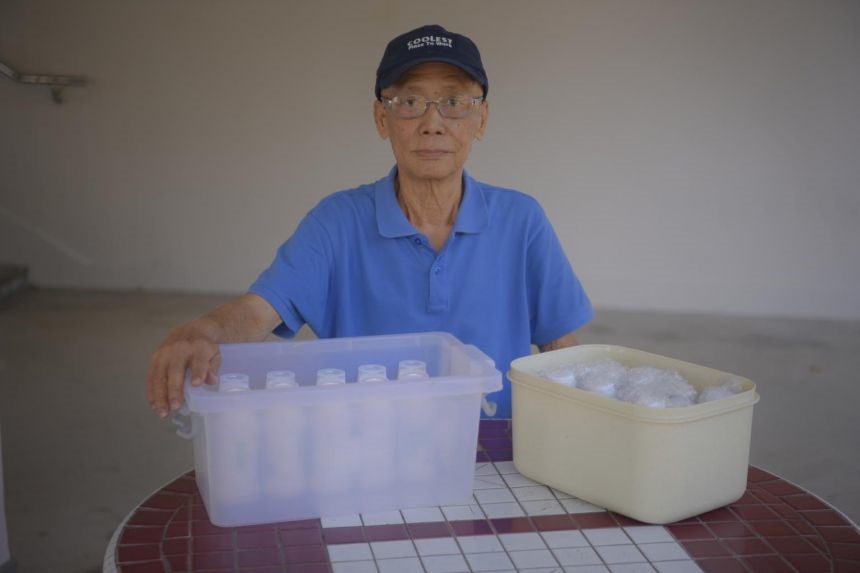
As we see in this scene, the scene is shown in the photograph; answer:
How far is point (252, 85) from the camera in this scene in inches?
216

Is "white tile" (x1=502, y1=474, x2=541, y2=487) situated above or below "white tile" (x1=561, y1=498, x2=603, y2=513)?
above

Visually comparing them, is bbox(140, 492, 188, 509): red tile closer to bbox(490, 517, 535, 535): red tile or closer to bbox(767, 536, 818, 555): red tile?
bbox(490, 517, 535, 535): red tile

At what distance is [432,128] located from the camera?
1.77m

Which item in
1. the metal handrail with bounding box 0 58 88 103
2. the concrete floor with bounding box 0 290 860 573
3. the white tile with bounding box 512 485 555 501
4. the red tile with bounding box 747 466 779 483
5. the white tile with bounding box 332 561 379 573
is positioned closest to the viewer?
the white tile with bounding box 332 561 379 573

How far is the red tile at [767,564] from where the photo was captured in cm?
114

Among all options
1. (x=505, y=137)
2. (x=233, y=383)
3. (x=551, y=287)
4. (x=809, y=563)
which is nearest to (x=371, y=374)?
(x=233, y=383)

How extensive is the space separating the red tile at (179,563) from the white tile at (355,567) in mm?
188

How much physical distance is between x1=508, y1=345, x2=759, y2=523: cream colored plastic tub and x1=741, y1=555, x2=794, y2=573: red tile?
0.11 meters

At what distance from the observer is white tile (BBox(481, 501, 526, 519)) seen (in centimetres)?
127

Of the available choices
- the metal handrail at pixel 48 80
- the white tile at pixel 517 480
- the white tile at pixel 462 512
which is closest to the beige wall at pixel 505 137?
the metal handrail at pixel 48 80

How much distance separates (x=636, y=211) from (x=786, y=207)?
937 millimetres

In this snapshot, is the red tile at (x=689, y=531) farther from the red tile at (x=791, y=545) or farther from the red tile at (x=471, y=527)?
the red tile at (x=471, y=527)

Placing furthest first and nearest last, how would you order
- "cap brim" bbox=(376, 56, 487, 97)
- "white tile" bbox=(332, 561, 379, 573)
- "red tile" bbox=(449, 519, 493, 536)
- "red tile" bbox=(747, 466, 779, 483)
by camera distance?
"cap brim" bbox=(376, 56, 487, 97)
"red tile" bbox=(747, 466, 779, 483)
"red tile" bbox=(449, 519, 493, 536)
"white tile" bbox=(332, 561, 379, 573)

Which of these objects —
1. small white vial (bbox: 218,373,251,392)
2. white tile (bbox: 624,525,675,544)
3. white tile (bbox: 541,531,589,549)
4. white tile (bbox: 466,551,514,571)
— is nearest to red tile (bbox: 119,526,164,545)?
small white vial (bbox: 218,373,251,392)
